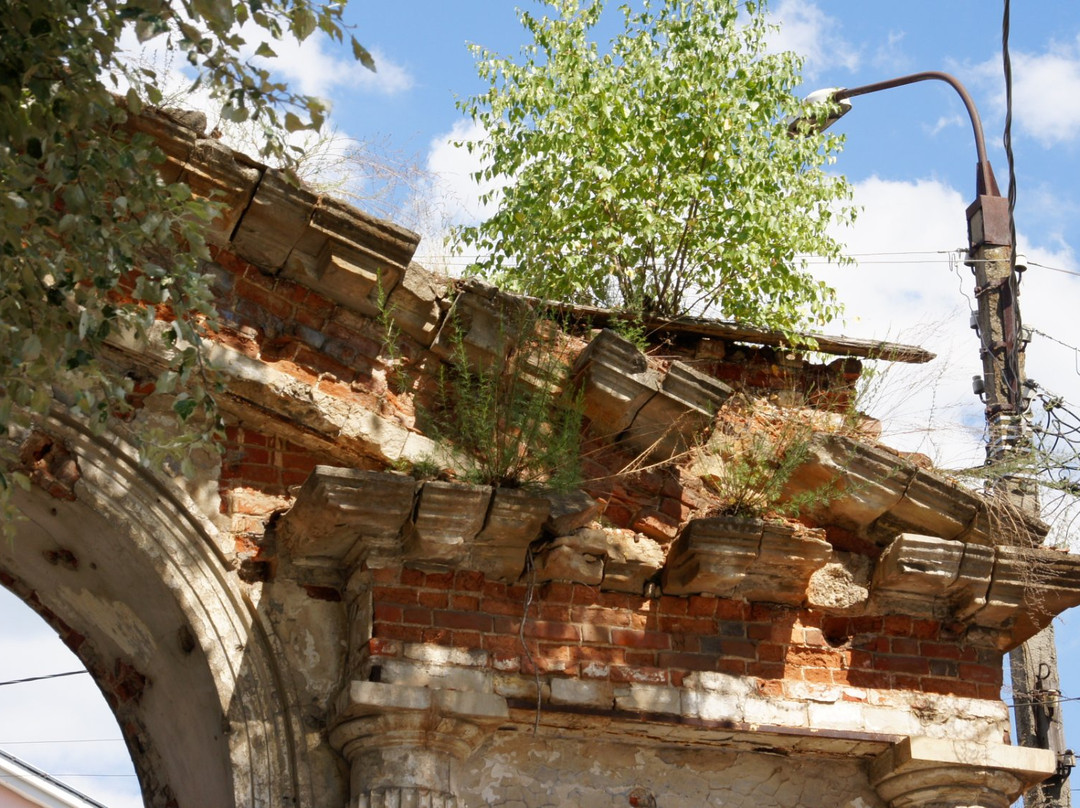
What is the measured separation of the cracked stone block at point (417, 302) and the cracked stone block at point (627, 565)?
1.18 metres

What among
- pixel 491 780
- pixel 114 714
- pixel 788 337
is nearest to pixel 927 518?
pixel 788 337

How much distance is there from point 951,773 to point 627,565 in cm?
160

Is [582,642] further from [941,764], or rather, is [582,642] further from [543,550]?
[941,764]

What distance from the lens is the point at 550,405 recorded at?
243 inches

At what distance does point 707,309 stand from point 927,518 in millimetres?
3307

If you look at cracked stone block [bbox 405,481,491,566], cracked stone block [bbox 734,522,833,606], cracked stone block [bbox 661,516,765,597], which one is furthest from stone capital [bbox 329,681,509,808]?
cracked stone block [bbox 734,522,833,606]

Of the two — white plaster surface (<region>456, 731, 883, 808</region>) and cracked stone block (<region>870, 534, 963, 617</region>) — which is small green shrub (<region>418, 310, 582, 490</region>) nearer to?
white plaster surface (<region>456, 731, 883, 808</region>)

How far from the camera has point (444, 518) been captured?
5.56 metres

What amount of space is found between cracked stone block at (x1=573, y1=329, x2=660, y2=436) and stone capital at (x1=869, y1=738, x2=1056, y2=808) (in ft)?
5.97

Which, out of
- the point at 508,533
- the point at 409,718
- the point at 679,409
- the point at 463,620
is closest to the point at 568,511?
the point at 508,533

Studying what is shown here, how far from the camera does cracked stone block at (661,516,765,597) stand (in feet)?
19.3

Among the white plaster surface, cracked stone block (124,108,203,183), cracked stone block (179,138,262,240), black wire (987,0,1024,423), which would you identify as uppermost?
black wire (987,0,1024,423)

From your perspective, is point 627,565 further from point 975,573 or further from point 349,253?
point 349,253

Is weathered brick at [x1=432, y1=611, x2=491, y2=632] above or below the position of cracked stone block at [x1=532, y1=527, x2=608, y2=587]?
below
